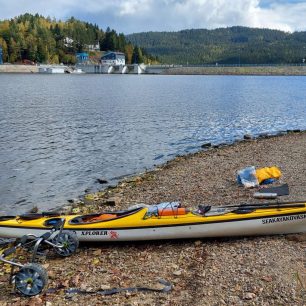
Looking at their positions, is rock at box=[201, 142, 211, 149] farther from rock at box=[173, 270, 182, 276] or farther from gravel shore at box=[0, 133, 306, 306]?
rock at box=[173, 270, 182, 276]

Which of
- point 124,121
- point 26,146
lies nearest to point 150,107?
point 124,121

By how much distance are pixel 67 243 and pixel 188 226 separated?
3286mm

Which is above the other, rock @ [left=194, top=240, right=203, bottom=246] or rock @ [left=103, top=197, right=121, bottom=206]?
rock @ [left=194, top=240, right=203, bottom=246]

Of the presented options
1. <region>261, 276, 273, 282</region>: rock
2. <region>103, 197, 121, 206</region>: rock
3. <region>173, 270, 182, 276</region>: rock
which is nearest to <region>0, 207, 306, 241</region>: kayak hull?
<region>173, 270, 182, 276</region>: rock

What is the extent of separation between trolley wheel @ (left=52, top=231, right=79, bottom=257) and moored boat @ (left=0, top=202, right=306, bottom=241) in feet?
1.36

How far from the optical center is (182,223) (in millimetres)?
11656

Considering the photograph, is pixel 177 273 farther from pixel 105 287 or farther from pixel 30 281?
pixel 30 281

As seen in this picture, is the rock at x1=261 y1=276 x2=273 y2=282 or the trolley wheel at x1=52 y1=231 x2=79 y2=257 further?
the trolley wheel at x1=52 y1=231 x2=79 y2=257

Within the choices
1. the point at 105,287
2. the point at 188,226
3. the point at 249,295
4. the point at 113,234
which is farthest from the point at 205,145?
the point at 249,295

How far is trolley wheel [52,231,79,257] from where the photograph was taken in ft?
38.0

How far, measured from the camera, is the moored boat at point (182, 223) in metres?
11.5

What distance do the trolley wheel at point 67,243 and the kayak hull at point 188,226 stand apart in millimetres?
418

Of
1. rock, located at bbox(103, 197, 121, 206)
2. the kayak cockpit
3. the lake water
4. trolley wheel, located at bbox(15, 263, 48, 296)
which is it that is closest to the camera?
trolley wheel, located at bbox(15, 263, 48, 296)

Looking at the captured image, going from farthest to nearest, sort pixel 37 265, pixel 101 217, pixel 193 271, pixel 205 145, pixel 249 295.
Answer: pixel 205 145
pixel 101 217
pixel 193 271
pixel 37 265
pixel 249 295
